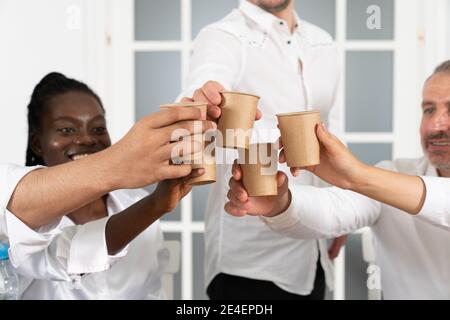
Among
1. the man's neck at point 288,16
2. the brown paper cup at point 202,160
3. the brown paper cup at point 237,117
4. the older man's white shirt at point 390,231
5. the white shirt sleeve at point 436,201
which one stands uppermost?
the man's neck at point 288,16

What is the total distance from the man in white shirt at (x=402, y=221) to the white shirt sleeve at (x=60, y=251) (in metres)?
0.35

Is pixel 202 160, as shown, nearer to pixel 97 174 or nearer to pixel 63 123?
pixel 97 174

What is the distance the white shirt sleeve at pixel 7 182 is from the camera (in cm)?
106

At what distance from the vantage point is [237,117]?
1.07 metres

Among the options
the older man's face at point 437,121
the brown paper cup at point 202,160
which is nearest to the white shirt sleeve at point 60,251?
the brown paper cup at point 202,160

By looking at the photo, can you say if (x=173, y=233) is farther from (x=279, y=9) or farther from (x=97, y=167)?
(x=97, y=167)

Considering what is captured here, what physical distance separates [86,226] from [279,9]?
0.85 metres

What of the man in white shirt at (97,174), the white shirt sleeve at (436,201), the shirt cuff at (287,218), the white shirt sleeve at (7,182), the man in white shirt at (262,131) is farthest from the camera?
the man in white shirt at (262,131)

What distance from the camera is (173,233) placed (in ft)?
7.86

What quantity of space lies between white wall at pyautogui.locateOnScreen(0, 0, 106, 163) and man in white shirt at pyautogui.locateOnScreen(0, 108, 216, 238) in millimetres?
1286

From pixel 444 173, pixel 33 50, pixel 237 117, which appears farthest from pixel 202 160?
pixel 33 50

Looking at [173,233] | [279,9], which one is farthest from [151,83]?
[279,9]

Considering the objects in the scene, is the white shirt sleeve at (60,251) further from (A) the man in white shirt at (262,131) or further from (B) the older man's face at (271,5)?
(B) the older man's face at (271,5)

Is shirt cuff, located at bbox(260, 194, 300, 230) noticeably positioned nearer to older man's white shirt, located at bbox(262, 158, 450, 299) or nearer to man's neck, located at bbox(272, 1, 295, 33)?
older man's white shirt, located at bbox(262, 158, 450, 299)
